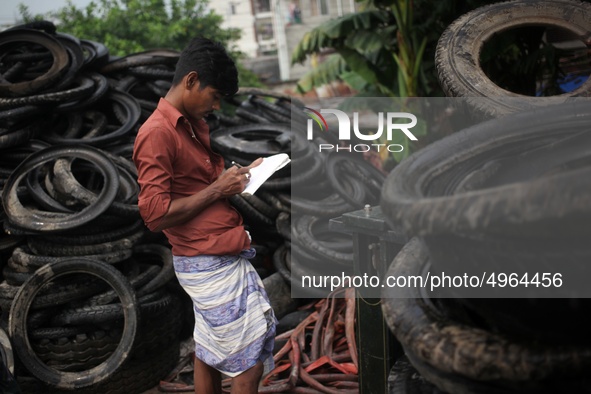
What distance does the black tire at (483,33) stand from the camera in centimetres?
328

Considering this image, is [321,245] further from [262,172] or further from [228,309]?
[228,309]

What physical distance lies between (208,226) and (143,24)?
43.9 feet

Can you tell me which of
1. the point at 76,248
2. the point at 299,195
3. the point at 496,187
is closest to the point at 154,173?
the point at 496,187

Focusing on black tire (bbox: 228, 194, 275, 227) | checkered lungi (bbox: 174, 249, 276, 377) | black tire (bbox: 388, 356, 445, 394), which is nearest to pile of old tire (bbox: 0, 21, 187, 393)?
black tire (bbox: 228, 194, 275, 227)

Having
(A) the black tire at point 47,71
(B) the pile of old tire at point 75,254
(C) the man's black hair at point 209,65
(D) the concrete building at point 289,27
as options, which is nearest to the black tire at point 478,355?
(C) the man's black hair at point 209,65

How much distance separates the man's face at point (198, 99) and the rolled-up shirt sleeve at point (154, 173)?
0.72ft

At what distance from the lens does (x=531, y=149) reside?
223cm

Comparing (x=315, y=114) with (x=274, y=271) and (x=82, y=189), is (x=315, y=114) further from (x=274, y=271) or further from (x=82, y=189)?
(x=82, y=189)

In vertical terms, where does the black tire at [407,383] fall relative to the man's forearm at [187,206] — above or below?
below

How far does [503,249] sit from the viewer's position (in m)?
1.55

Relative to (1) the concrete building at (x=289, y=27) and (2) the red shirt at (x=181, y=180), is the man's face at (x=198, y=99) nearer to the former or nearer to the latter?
(2) the red shirt at (x=181, y=180)

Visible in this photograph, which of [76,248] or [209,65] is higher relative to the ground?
[209,65]

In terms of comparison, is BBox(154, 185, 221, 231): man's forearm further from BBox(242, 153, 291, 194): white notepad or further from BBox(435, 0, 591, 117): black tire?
BBox(435, 0, 591, 117): black tire

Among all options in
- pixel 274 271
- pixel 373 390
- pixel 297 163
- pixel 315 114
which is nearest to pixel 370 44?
pixel 315 114
